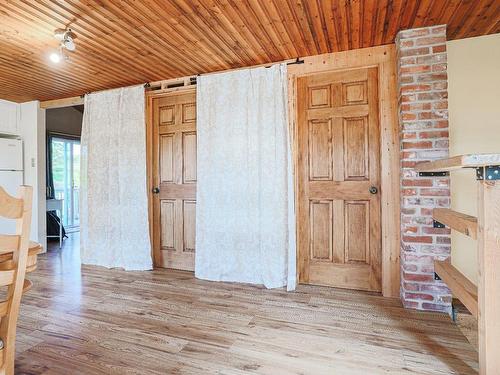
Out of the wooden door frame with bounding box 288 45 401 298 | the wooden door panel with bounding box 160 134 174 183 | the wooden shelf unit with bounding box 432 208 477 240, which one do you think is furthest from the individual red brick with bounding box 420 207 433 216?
the wooden door panel with bounding box 160 134 174 183

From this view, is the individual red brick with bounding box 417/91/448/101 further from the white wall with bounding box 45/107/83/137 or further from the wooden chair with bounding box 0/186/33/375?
the white wall with bounding box 45/107/83/137

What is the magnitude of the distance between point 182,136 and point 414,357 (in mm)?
3131

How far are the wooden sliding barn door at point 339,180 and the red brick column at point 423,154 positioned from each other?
0.36 m

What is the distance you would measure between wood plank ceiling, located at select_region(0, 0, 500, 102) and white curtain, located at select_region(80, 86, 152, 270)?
56 centimetres

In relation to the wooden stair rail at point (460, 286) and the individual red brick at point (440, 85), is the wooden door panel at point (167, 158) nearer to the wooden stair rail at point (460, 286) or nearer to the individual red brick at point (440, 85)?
the individual red brick at point (440, 85)

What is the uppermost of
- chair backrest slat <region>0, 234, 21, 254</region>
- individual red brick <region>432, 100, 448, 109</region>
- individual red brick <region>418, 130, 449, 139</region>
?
individual red brick <region>432, 100, 448, 109</region>

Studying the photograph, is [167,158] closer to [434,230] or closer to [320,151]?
[320,151]

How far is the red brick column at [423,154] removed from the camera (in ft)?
7.89

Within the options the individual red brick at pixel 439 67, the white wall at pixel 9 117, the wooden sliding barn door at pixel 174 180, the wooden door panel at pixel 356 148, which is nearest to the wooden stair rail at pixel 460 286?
the wooden door panel at pixel 356 148

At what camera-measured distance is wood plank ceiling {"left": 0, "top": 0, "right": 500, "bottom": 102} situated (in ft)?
7.16

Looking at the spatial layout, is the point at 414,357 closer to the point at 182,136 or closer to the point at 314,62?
the point at 314,62

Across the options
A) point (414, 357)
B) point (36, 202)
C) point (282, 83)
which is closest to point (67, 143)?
point (36, 202)

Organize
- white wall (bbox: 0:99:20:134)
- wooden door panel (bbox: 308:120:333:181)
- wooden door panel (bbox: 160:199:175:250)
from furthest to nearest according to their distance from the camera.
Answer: white wall (bbox: 0:99:20:134) → wooden door panel (bbox: 160:199:175:250) → wooden door panel (bbox: 308:120:333:181)

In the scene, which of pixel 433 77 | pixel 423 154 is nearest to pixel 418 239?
pixel 423 154
